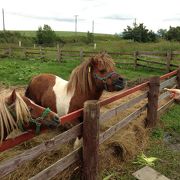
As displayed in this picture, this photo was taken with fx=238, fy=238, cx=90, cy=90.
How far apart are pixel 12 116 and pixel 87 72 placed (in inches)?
72.8

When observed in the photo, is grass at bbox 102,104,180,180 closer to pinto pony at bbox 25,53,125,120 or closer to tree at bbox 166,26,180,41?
pinto pony at bbox 25,53,125,120

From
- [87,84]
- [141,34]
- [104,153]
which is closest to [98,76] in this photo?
[87,84]

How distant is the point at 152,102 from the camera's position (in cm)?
471

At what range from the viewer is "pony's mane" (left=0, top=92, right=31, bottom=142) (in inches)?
81.7

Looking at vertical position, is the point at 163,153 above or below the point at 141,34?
below

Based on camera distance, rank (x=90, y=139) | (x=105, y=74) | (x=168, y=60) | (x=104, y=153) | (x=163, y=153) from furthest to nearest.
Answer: (x=168, y=60), (x=163, y=153), (x=105, y=74), (x=104, y=153), (x=90, y=139)

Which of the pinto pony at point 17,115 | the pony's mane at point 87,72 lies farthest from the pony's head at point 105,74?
the pinto pony at point 17,115

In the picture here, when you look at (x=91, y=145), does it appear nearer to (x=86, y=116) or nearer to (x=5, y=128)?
(x=86, y=116)

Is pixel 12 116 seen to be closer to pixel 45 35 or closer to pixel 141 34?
pixel 141 34

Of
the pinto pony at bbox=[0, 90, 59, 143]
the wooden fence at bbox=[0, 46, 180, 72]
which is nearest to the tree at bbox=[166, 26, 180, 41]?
the wooden fence at bbox=[0, 46, 180, 72]

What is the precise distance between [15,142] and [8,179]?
1073 millimetres

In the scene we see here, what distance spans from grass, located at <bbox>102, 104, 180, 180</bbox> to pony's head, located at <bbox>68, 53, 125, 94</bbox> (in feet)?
3.96

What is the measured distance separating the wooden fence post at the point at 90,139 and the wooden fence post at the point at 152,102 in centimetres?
211

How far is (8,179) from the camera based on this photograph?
10.0 feet
